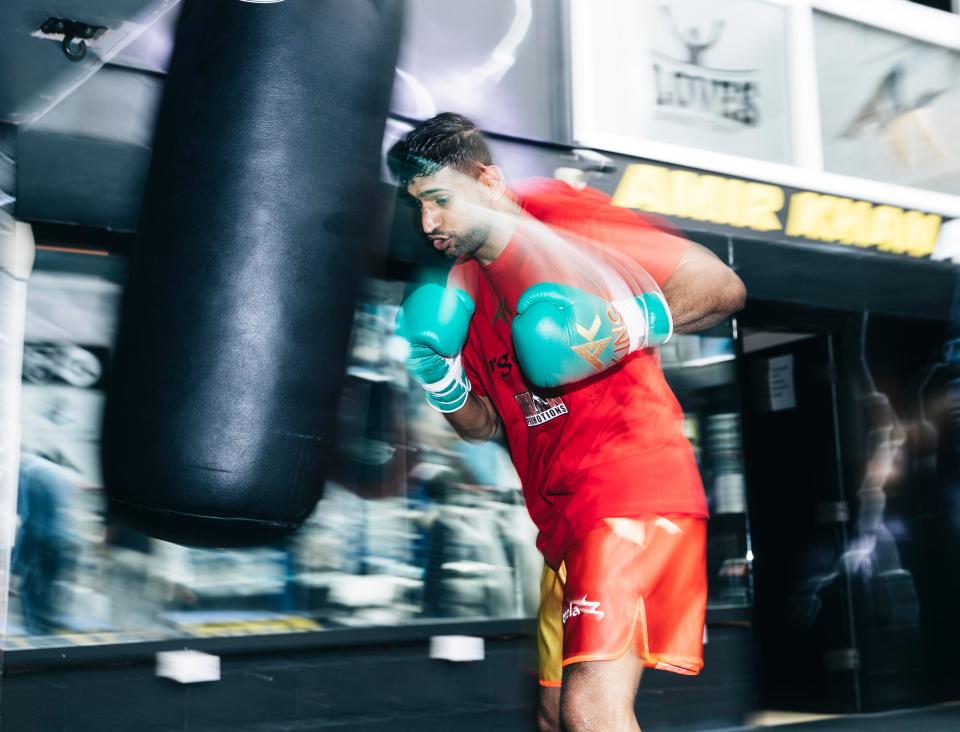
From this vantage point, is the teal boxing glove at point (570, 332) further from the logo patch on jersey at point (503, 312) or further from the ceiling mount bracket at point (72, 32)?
the ceiling mount bracket at point (72, 32)

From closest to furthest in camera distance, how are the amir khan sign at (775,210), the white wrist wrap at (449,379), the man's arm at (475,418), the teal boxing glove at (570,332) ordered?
the teal boxing glove at (570,332)
the white wrist wrap at (449,379)
the man's arm at (475,418)
the amir khan sign at (775,210)

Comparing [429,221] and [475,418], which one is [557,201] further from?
[475,418]

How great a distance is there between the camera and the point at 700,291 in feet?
7.98

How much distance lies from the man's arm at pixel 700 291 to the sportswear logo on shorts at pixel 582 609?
647 mm

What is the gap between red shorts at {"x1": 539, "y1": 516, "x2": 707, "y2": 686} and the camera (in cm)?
240

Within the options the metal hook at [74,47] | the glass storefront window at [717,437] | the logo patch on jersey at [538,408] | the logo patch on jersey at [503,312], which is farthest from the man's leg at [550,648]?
the glass storefront window at [717,437]

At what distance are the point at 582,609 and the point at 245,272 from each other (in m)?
1.11

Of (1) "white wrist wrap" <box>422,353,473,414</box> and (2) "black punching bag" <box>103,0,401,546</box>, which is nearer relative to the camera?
(2) "black punching bag" <box>103,0,401,546</box>

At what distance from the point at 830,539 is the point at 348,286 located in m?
5.74

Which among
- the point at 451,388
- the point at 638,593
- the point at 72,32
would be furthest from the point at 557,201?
the point at 72,32

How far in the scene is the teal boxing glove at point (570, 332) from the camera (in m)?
2.21

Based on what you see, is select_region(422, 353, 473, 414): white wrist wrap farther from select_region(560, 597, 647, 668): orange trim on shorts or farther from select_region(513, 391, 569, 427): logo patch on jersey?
select_region(560, 597, 647, 668): orange trim on shorts

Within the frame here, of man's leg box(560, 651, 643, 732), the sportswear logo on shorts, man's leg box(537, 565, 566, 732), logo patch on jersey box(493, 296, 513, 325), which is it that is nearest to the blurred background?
logo patch on jersey box(493, 296, 513, 325)

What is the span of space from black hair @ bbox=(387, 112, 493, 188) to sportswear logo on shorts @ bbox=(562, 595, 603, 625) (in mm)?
1010
